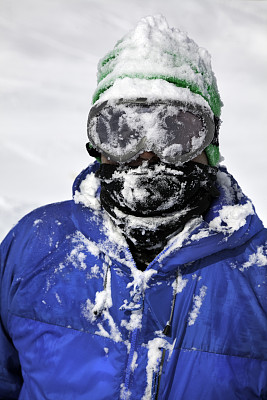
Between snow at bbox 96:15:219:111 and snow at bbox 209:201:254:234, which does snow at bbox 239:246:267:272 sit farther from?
snow at bbox 96:15:219:111

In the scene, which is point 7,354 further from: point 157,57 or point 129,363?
point 157,57

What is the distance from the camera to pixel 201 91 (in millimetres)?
2359

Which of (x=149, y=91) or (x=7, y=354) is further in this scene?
(x=7, y=354)

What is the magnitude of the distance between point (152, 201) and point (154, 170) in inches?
6.9

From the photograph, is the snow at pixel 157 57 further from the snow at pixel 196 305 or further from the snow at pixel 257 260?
the snow at pixel 196 305

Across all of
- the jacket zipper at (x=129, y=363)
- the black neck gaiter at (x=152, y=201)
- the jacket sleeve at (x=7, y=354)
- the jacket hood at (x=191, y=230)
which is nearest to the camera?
the jacket zipper at (x=129, y=363)

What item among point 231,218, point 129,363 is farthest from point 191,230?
point 129,363

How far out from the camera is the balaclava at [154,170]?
219 cm

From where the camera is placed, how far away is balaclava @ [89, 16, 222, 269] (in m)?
2.19

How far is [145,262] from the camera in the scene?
2.28 meters

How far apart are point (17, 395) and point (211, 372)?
3.78ft

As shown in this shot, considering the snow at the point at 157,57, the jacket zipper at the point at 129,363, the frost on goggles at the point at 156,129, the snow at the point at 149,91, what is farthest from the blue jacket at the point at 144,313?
the snow at the point at 157,57

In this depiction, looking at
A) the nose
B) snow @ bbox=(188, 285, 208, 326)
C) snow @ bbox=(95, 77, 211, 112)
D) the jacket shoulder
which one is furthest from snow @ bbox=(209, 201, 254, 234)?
the jacket shoulder

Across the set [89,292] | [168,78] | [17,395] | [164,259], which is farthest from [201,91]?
[17,395]
